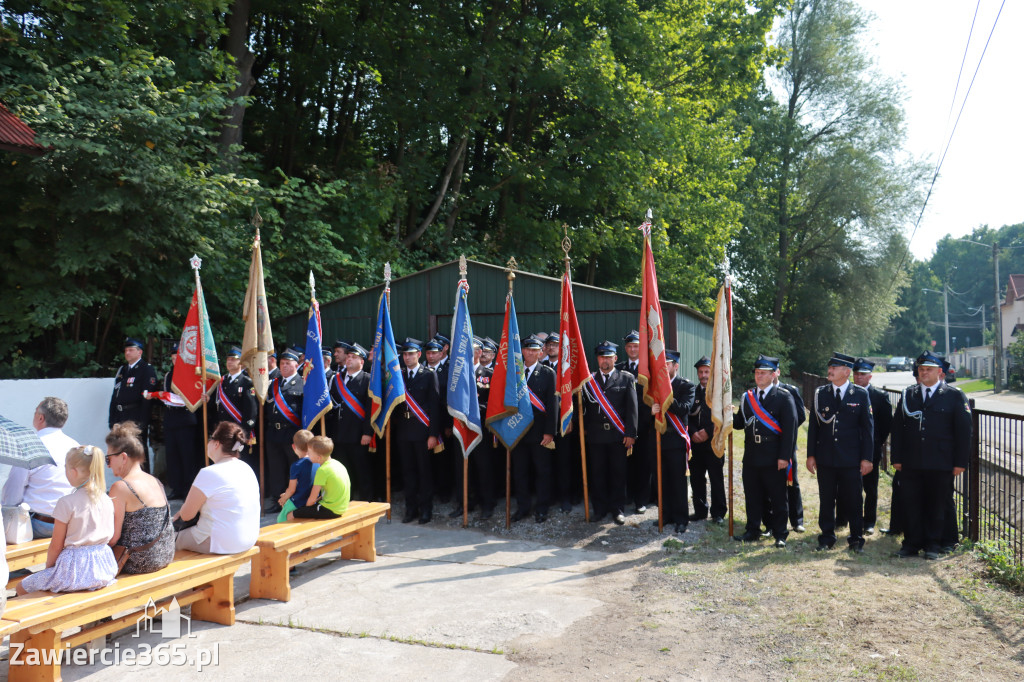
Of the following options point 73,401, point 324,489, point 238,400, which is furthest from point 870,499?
point 73,401

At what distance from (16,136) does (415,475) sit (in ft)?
20.3

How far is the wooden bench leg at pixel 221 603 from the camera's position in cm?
514

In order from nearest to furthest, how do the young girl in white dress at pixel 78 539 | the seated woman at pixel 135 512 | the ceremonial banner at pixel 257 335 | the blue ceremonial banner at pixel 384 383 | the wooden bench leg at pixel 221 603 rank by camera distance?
1. the young girl in white dress at pixel 78 539
2. the seated woman at pixel 135 512
3. the wooden bench leg at pixel 221 603
4. the blue ceremonial banner at pixel 384 383
5. the ceremonial banner at pixel 257 335

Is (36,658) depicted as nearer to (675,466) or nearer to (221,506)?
(221,506)

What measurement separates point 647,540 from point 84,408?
291 inches

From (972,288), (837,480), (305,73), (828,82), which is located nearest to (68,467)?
(837,480)

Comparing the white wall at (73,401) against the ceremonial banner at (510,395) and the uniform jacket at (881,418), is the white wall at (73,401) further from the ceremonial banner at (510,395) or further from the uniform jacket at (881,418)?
the uniform jacket at (881,418)

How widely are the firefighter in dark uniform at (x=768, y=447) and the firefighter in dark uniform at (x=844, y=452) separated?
0.31 metres

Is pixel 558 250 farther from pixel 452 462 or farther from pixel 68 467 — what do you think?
pixel 68 467

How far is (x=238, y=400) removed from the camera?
9.66m

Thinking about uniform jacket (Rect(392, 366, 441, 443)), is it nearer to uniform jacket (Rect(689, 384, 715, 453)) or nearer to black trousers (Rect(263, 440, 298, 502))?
black trousers (Rect(263, 440, 298, 502))

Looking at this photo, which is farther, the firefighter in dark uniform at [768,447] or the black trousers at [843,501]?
the firefighter in dark uniform at [768,447]

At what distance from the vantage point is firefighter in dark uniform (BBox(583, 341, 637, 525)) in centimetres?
808

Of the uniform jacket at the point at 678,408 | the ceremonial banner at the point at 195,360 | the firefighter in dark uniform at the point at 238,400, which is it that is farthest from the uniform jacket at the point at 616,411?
the ceremonial banner at the point at 195,360
